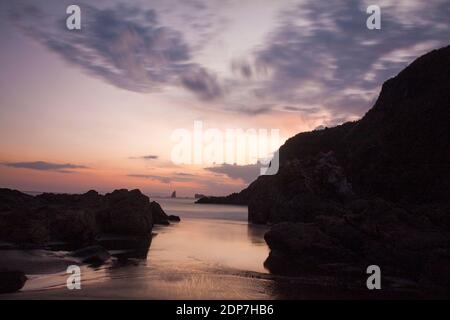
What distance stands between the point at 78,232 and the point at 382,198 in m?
45.5

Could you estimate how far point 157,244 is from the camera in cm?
4028

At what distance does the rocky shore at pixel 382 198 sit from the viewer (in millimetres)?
26203

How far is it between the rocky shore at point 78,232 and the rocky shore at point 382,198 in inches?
506

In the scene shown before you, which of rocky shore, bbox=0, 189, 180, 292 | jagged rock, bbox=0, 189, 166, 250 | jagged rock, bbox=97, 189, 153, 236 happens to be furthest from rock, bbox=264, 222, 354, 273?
jagged rock, bbox=97, 189, 153, 236

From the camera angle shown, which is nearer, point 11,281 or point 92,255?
point 11,281

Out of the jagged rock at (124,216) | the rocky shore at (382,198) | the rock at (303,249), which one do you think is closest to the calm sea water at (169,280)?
the rock at (303,249)

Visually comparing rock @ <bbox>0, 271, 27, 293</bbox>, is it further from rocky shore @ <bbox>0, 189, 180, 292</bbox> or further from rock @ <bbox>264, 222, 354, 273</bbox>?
rock @ <bbox>264, 222, 354, 273</bbox>

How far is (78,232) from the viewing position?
113ft

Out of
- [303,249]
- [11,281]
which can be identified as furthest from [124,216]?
[11,281]

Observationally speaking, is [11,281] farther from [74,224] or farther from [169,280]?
[74,224]

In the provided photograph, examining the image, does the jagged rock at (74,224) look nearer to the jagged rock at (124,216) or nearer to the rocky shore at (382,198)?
the jagged rock at (124,216)

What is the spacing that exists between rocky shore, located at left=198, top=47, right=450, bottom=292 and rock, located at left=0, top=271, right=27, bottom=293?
584 inches

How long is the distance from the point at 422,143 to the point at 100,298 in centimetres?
5855

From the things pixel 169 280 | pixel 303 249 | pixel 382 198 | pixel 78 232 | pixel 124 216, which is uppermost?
pixel 382 198
